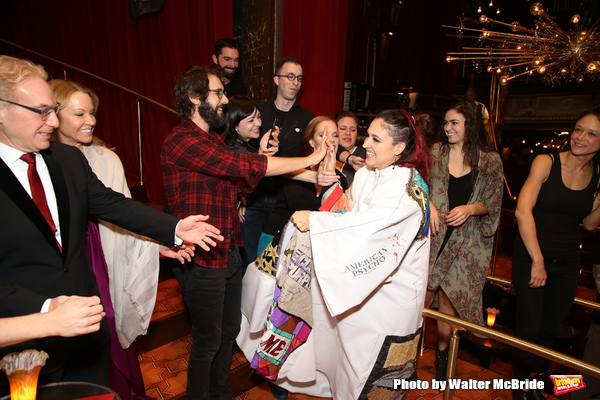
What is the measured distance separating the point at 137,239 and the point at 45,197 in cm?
67

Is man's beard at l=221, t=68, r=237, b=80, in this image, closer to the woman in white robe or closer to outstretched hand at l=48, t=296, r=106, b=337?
the woman in white robe

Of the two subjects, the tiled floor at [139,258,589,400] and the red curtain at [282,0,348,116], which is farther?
the red curtain at [282,0,348,116]

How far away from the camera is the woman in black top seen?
214cm

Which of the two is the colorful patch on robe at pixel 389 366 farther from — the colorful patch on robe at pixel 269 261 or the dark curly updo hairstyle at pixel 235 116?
the dark curly updo hairstyle at pixel 235 116

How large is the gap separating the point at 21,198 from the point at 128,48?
17.7 ft

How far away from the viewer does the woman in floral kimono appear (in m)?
2.30

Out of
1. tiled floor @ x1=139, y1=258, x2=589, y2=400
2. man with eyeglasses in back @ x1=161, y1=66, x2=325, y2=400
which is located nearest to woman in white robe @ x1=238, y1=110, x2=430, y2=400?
man with eyeglasses in back @ x1=161, y1=66, x2=325, y2=400

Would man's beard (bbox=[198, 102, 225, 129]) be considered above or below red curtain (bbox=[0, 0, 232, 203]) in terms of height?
below

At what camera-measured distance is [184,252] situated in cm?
167

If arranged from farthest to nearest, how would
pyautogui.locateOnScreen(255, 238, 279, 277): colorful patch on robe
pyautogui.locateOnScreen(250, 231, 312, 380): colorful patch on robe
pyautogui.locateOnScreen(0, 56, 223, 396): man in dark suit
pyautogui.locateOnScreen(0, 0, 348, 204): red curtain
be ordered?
pyautogui.locateOnScreen(0, 0, 348, 204): red curtain, pyautogui.locateOnScreen(255, 238, 279, 277): colorful patch on robe, pyautogui.locateOnScreen(250, 231, 312, 380): colorful patch on robe, pyautogui.locateOnScreen(0, 56, 223, 396): man in dark suit

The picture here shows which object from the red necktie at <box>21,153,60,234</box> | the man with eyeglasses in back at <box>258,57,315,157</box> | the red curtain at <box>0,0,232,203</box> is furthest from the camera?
the red curtain at <box>0,0,232,203</box>

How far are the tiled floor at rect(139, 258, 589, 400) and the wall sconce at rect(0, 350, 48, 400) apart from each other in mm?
1330

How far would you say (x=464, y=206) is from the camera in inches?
90.1

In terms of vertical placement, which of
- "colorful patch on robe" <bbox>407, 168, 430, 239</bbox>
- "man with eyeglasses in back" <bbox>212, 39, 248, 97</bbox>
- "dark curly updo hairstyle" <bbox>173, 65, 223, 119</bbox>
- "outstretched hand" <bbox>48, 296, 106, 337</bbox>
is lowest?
"outstretched hand" <bbox>48, 296, 106, 337</bbox>
